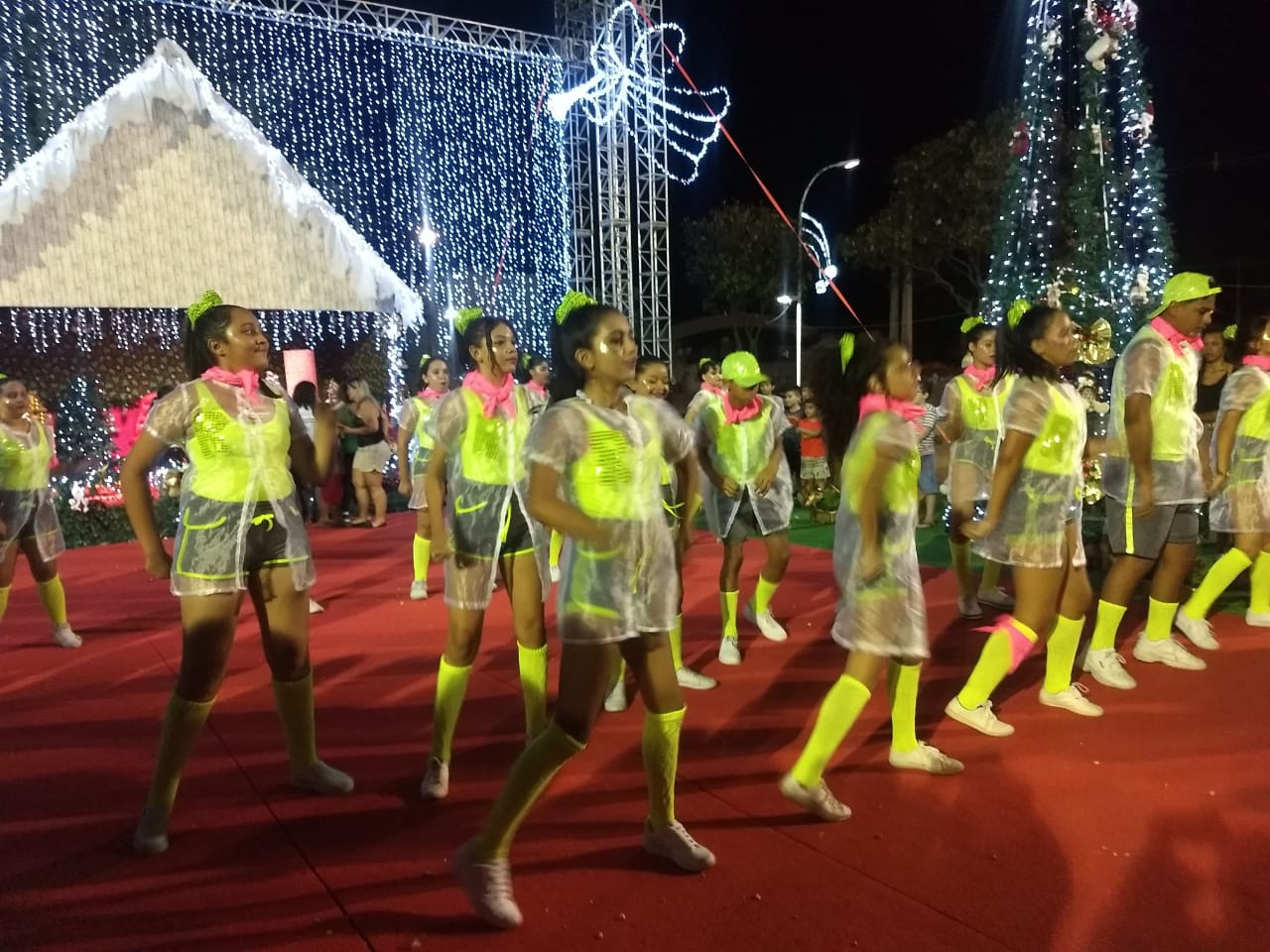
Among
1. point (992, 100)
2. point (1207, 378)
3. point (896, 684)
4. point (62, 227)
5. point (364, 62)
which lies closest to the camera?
point (896, 684)

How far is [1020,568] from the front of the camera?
3951 mm

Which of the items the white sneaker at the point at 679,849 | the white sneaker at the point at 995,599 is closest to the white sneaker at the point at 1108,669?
the white sneaker at the point at 995,599

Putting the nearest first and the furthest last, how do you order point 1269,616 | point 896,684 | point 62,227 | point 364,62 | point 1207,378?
point 896,684 → point 1269,616 → point 1207,378 → point 62,227 → point 364,62

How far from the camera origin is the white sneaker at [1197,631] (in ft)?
17.2

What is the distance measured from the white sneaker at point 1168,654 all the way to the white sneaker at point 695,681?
2.26m

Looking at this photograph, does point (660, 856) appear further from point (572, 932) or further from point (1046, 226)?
point (1046, 226)

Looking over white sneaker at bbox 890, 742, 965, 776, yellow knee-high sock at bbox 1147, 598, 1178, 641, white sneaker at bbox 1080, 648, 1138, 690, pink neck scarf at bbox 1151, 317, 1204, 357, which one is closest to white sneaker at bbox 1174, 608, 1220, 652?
yellow knee-high sock at bbox 1147, 598, 1178, 641

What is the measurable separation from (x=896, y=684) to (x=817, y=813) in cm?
68

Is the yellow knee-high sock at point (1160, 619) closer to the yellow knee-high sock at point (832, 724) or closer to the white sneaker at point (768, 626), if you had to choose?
the white sneaker at point (768, 626)

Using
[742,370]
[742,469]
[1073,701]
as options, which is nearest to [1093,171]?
[742,370]

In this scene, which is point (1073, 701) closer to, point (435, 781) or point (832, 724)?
point (832, 724)

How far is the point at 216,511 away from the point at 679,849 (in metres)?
1.92

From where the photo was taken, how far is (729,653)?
5.43m

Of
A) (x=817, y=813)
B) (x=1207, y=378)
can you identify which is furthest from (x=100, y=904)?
(x=1207, y=378)
